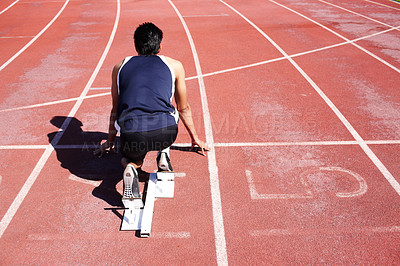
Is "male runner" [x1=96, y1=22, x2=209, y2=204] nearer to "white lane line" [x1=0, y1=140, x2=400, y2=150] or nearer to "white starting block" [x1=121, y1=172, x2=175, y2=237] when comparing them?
"white starting block" [x1=121, y1=172, x2=175, y2=237]

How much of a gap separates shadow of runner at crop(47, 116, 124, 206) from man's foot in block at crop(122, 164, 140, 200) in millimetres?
628

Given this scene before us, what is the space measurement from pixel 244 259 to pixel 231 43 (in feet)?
25.2

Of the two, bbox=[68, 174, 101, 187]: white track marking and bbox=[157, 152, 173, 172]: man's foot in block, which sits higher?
bbox=[157, 152, 173, 172]: man's foot in block

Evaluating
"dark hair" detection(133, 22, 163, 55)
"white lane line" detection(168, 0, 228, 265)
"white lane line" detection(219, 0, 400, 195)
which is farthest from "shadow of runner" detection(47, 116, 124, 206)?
"white lane line" detection(219, 0, 400, 195)

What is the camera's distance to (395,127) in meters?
5.72

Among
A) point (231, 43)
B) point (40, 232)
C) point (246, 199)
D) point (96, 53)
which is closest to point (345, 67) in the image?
point (231, 43)

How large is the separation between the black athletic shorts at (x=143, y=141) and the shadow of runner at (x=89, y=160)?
1104 millimetres

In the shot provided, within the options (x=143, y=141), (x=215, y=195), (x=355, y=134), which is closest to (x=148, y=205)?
(x=215, y=195)

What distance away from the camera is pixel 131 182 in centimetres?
332

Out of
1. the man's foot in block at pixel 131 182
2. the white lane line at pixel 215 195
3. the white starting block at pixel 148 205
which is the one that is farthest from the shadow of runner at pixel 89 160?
the white lane line at pixel 215 195

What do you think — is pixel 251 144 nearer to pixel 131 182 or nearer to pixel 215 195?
pixel 215 195

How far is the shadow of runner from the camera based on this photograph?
14.0 feet

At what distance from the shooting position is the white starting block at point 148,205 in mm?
3594

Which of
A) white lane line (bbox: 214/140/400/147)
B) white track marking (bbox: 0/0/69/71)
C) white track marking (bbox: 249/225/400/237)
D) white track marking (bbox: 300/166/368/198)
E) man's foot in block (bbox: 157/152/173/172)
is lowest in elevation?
white track marking (bbox: 249/225/400/237)
